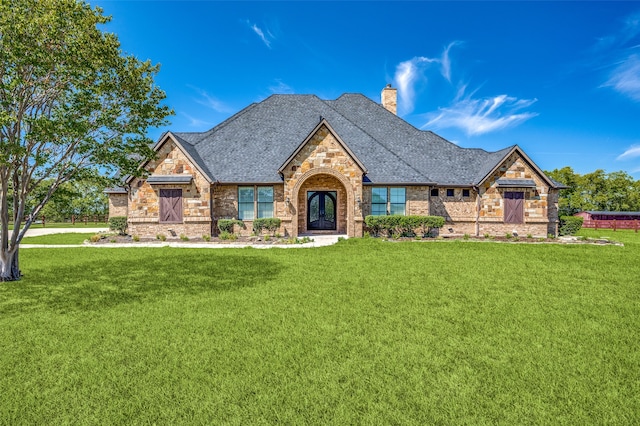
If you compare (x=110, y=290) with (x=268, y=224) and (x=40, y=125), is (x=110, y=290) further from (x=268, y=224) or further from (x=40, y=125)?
(x=268, y=224)

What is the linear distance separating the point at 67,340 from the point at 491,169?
22.4 m

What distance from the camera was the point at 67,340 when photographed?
505cm

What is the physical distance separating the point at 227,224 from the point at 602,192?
57.6 m

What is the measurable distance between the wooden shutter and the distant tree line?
33.6m

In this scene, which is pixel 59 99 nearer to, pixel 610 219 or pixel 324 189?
pixel 324 189

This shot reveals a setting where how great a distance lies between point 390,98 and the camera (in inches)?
1108

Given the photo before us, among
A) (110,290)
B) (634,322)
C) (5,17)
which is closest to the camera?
(634,322)

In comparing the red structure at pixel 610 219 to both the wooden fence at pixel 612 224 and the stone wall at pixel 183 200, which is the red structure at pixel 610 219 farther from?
the stone wall at pixel 183 200

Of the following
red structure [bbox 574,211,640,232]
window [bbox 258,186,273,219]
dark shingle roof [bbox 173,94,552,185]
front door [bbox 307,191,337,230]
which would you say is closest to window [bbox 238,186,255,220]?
window [bbox 258,186,273,219]

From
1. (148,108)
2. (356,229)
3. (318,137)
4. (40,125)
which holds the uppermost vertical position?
(318,137)

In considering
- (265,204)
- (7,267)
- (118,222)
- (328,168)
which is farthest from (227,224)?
(7,267)

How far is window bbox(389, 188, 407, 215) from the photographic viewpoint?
20172 mm

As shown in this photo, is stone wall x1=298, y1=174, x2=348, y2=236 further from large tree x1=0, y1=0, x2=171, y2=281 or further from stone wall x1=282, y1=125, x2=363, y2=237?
large tree x1=0, y1=0, x2=171, y2=281

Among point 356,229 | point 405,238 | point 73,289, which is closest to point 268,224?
point 356,229
